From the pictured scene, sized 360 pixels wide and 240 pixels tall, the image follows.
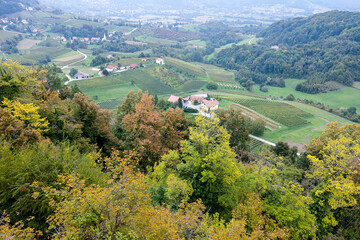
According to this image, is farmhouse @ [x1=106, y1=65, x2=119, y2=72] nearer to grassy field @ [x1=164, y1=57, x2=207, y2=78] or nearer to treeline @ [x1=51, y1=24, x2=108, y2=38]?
grassy field @ [x1=164, y1=57, x2=207, y2=78]

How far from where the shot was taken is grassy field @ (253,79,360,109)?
82.3 metres

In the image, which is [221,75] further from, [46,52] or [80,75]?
[46,52]

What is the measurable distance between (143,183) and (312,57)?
137428mm

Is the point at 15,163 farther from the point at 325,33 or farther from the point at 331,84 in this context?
the point at 325,33

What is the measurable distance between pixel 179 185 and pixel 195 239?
5.87 metres

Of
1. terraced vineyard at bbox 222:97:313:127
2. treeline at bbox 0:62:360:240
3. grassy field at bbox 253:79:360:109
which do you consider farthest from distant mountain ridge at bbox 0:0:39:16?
grassy field at bbox 253:79:360:109

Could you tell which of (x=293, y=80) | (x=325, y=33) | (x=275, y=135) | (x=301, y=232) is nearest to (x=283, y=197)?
(x=301, y=232)

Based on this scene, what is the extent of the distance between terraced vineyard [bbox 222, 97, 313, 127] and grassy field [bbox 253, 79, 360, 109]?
19531mm

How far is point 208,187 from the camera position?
16906 mm

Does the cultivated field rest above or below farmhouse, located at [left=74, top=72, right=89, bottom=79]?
below

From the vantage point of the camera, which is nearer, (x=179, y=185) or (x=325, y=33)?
(x=179, y=185)

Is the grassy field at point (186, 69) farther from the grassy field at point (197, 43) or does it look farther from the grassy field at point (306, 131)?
the grassy field at point (197, 43)

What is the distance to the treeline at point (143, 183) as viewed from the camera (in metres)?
8.56

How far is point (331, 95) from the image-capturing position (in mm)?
89250
